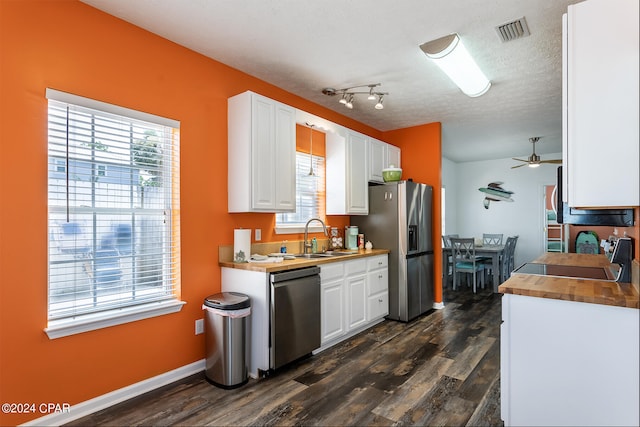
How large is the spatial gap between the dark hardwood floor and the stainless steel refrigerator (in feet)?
2.64

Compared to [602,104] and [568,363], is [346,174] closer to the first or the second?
[602,104]

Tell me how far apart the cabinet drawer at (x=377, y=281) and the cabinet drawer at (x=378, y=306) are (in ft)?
0.21

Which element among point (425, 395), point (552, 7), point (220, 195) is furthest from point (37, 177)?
point (552, 7)

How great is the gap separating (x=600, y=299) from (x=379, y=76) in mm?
2603

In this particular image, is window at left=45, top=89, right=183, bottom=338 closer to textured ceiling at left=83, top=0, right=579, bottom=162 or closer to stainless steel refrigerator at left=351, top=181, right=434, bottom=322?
textured ceiling at left=83, top=0, right=579, bottom=162

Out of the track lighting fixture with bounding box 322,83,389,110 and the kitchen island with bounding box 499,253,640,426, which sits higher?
the track lighting fixture with bounding box 322,83,389,110

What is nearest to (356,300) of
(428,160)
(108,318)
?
(108,318)

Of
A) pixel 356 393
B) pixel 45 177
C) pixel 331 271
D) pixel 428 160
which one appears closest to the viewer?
pixel 45 177

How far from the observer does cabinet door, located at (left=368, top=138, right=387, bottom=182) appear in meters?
4.62

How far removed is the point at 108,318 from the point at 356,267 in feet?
7.64

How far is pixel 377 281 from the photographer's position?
416 centimetres

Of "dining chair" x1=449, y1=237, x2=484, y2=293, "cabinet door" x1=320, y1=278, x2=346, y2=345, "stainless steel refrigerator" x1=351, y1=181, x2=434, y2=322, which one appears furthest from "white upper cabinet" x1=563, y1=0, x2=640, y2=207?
"dining chair" x1=449, y1=237, x2=484, y2=293

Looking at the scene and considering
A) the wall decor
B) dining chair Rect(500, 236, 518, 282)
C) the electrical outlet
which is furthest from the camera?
the wall decor

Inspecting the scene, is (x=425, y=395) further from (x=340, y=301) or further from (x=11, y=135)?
(x=11, y=135)
